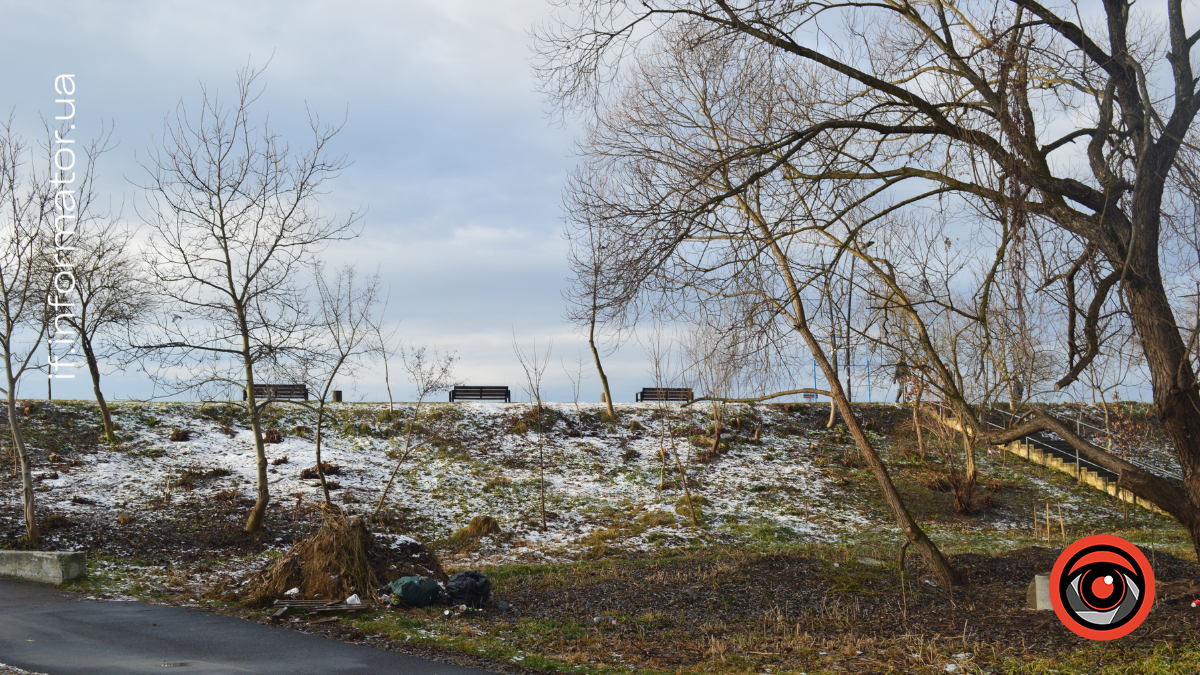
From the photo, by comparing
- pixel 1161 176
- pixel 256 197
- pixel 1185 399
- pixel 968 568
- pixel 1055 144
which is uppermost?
pixel 256 197

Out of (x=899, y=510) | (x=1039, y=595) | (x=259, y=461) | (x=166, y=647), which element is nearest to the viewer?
(x=166, y=647)

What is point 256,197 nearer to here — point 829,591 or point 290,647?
point 290,647

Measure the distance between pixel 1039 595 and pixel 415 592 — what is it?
285 inches

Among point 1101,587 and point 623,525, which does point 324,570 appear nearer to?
point 1101,587

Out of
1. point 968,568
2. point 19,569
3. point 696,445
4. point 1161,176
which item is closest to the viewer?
point 1161,176

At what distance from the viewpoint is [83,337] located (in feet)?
66.7

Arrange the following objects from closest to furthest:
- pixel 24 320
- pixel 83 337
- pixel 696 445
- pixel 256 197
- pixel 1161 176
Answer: pixel 1161 176
pixel 256 197
pixel 24 320
pixel 83 337
pixel 696 445

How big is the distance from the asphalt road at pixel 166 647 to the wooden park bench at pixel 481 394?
2113cm

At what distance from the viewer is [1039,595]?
7.91 metres

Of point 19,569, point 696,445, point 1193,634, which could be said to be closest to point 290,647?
point 19,569

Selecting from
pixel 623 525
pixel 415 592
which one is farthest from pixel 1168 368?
pixel 623 525

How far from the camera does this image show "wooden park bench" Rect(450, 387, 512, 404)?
101 feet

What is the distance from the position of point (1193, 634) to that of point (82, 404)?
2687cm

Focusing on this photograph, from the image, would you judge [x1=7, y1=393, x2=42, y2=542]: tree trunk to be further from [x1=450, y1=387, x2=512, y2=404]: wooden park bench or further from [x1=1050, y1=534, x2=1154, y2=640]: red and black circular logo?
[x1=450, y1=387, x2=512, y2=404]: wooden park bench
